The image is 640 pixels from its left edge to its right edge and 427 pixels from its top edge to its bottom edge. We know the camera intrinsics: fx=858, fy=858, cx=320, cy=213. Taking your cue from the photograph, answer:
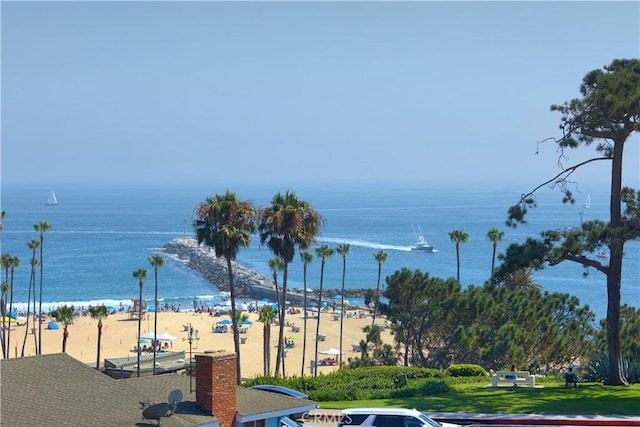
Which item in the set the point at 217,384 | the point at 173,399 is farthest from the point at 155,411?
the point at 217,384

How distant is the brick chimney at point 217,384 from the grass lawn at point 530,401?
30.5 ft

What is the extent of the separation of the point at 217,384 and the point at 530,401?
1283cm

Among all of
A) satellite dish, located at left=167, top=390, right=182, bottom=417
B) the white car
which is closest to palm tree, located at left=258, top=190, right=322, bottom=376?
the white car

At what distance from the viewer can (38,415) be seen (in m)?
15.0

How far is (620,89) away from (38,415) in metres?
20.5

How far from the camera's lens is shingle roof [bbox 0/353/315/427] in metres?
15.2

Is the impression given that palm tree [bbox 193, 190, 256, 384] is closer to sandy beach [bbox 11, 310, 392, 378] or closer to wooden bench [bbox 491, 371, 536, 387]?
wooden bench [bbox 491, 371, 536, 387]

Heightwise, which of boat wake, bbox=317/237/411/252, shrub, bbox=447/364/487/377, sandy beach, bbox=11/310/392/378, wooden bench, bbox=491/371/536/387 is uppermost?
wooden bench, bbox=491/371/536/387

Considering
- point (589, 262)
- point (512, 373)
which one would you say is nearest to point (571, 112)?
point (589, 262)

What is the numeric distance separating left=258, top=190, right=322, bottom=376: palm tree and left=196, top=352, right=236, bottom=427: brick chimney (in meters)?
23.3

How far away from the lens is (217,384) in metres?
17.3

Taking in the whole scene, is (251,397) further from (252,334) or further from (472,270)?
(472,270)

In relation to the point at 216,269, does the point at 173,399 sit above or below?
above

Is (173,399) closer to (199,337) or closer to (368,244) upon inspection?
(199,337)
